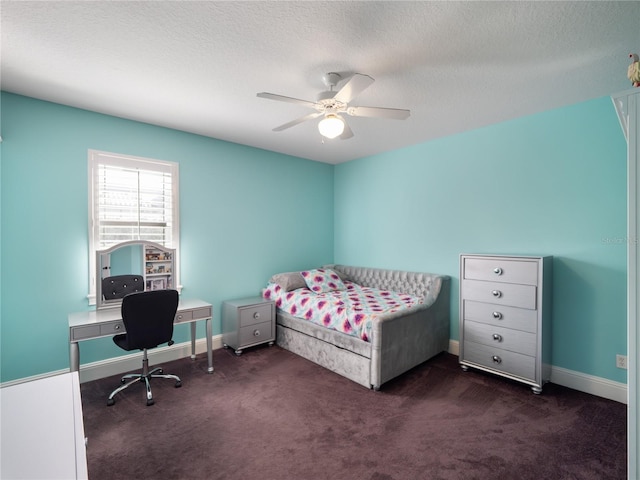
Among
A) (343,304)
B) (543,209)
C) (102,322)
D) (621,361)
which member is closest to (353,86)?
(343,304)

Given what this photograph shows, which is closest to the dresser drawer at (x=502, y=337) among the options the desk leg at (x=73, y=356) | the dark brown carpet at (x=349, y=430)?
the dark brown carpet at (x=349, y=430)

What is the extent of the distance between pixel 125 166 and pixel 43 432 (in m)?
2.82

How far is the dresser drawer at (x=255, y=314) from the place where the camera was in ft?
11.9

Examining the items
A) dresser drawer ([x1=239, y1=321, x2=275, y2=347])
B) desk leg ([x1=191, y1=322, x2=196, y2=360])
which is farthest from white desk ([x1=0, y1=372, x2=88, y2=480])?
dresser drawer ([x1=239, y1=321, x2=275, y2=347])

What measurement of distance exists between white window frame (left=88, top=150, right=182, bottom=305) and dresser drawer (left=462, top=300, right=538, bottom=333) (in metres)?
3.12

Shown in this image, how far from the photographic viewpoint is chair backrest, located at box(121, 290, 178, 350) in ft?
8.25

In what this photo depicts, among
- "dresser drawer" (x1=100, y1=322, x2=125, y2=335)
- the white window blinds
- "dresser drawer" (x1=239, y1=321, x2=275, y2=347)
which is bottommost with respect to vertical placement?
"dresser drawer" (x1=239, y1=321, x2=275, y2=347)

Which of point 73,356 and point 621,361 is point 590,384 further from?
point 73,356

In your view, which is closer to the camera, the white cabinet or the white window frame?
the white window frame

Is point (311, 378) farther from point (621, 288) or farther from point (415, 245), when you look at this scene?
point (621, 288)

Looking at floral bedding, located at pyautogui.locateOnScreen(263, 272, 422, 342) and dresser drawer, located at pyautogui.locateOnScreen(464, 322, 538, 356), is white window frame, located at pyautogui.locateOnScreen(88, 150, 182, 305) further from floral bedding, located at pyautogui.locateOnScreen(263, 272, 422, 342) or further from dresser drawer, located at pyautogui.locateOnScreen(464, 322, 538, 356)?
dresser drawer, located at pyautogui.locateOnScreen(464, 322, 538, 356)

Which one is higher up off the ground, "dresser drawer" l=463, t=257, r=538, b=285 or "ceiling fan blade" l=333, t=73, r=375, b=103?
"ceiling fan blade" l=333, t=73, r=375, b=103

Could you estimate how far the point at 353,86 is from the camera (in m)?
1.95

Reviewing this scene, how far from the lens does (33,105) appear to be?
2.70m
